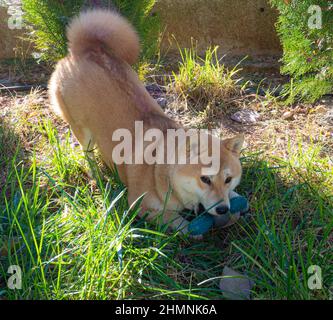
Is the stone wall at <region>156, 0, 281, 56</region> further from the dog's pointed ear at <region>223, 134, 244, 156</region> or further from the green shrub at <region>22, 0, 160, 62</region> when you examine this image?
the dog's pointed ear at <region>223, 134, 244, 156</region>

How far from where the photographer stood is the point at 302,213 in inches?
121

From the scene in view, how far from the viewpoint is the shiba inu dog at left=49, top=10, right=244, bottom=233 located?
2.96m

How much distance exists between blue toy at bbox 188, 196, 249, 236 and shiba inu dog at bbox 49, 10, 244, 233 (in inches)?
2.2

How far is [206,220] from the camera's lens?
290 centimetres

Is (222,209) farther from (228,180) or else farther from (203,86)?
(203,86)

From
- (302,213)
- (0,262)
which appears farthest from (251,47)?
(0,262)

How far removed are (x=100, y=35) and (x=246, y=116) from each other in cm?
166

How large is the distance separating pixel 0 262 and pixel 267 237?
1.64m

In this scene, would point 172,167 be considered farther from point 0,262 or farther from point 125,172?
point 0,262

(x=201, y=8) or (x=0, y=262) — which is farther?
(x=201, y=8)

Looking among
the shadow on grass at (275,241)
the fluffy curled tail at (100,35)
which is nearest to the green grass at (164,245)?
the shadow on grass at (275,241)

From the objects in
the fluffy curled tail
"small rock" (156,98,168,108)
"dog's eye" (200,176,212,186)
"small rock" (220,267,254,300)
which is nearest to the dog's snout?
"dog's eye" (200,176,212,186)

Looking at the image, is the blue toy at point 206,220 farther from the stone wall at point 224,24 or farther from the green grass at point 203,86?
the stone wall at point 224,24

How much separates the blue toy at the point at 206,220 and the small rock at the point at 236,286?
1.26ft
